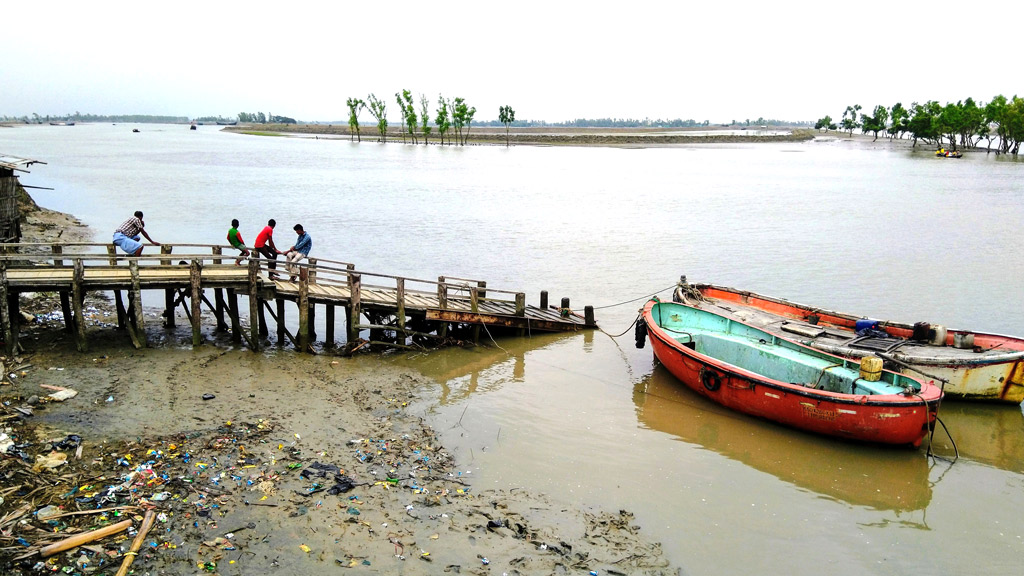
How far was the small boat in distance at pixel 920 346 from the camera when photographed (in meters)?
13.9

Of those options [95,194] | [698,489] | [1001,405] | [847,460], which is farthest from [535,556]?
[95,194]

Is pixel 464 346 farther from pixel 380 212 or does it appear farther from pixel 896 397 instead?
pixel 380 212

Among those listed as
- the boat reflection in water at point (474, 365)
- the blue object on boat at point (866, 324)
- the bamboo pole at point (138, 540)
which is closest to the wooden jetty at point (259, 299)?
the boat reflection in water at point (474, 365)

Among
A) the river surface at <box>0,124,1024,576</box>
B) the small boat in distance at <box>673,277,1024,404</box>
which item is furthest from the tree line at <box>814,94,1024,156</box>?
the small boat in distance at <box>673,277,1024,404</box>

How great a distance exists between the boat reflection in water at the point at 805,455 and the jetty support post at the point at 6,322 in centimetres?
1244

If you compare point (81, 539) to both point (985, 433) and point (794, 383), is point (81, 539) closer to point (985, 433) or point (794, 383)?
point (794, 383)

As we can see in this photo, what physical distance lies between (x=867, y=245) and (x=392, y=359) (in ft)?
87.9

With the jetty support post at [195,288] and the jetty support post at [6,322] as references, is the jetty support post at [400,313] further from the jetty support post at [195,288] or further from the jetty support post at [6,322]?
the jetty support post at [6,322]

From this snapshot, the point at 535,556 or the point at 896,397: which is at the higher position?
the point at 896,397

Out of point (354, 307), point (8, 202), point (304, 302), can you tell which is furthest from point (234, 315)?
point (8, 202)

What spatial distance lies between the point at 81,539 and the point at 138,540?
1.80ft

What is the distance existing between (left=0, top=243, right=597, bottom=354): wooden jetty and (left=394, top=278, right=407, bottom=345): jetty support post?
2 centimetres

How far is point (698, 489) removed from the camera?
10.9m

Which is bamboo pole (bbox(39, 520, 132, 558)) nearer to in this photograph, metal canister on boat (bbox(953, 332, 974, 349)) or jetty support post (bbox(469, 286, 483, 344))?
jetty support post (bbox(469, 286, 483, 344))
